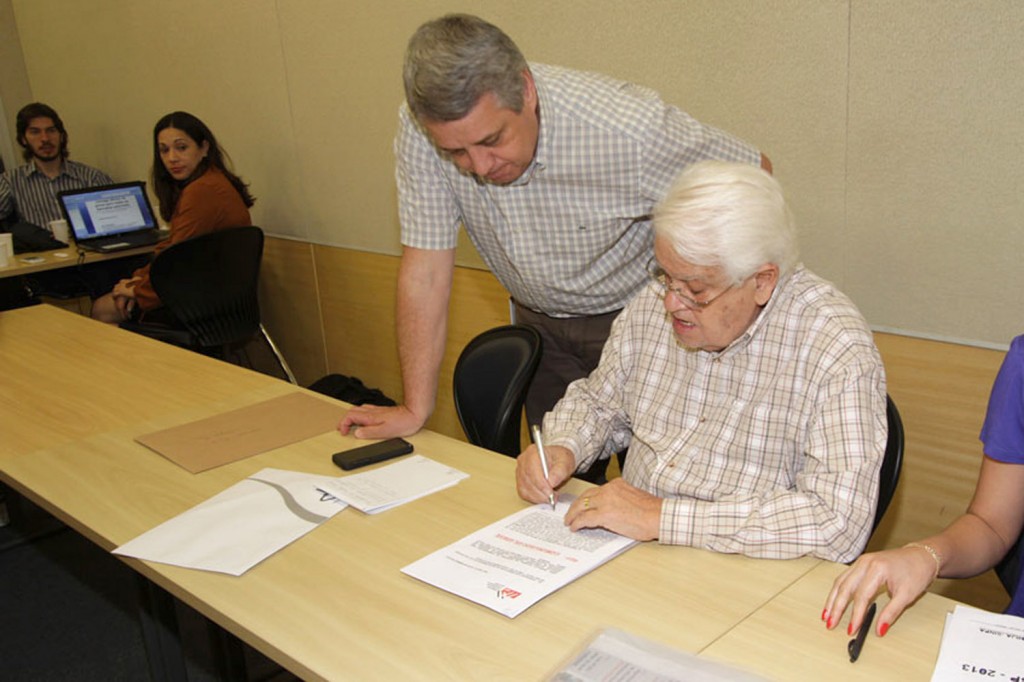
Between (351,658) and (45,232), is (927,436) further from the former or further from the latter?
(45,232)

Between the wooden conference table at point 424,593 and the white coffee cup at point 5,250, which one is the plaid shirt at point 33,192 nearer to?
the white coffee cup at point 5,250

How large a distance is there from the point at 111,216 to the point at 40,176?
0.71 meters

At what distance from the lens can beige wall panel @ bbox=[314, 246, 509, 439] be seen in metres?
3.73

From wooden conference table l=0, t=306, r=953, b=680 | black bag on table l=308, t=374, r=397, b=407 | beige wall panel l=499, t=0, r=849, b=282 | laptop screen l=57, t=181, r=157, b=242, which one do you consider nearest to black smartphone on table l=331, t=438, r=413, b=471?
wooden conference table l=0, t=306, r=953, b=680

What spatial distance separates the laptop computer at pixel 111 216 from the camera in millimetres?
4862

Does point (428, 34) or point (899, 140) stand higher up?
point (428, 34)

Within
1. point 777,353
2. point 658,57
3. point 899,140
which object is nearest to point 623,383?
point 777,353

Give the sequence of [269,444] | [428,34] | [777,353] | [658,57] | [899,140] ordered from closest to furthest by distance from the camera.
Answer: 1. [777,353]
2. [428,34]
3. [269,444]
4. [899,140]
5. [658,57]

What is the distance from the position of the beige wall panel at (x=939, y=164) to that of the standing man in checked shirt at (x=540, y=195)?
1.51 feet

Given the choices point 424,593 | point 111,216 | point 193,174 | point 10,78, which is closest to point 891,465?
point 424,593

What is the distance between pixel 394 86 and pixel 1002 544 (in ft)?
9.72

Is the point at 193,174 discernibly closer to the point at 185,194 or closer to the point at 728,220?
the point at 185,194

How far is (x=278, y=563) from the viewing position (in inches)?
60.4

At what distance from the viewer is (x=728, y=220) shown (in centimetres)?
149
